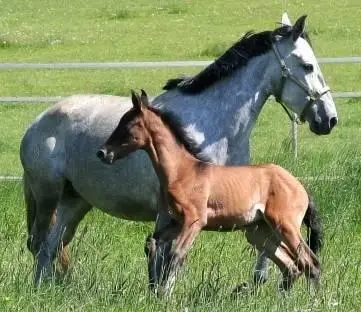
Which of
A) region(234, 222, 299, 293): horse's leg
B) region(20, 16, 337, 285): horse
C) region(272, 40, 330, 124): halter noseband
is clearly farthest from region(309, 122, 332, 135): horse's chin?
region(234, 222, 299, 293): horse's leg

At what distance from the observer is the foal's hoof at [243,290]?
6.77m

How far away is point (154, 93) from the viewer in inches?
711

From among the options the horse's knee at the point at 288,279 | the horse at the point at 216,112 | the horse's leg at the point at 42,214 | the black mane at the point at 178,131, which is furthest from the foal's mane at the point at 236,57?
the horse's knee at the point at 288,279

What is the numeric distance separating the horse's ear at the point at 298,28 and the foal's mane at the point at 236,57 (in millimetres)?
43

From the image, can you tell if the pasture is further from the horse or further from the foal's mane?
the foal's mane

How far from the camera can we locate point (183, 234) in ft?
22.9

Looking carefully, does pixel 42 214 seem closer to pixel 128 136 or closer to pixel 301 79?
pixel 128 136

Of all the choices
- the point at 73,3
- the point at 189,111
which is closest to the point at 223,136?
the point at 189,111

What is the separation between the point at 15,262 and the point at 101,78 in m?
12.3

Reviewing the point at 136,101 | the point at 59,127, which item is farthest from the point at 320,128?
the point at 59,127

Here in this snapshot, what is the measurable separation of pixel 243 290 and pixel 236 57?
69.6 inches

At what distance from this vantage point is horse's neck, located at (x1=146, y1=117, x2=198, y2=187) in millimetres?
7238

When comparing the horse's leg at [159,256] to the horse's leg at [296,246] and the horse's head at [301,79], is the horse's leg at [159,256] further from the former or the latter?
the horse's head at [301,79]

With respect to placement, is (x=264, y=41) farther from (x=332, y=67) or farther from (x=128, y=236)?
(x=332, y=67)
